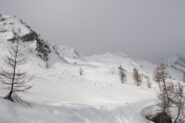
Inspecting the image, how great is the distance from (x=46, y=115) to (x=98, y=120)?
5468 mm

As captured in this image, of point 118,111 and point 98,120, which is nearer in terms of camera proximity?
point 98,120

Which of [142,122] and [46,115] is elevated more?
[46,115]

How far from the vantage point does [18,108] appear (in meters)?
11.5

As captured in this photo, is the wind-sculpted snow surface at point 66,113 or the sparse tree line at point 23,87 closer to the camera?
the wind-sculpted snow surface at point 66,113

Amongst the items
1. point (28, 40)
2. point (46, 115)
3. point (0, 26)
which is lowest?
point (46, 115)

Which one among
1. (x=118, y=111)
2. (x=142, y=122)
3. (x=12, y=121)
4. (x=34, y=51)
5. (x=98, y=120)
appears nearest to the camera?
(x=12, y=121)

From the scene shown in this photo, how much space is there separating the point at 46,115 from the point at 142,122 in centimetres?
1076

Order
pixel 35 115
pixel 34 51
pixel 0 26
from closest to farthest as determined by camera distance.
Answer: pixel 35 115
pixel 34 51
pixel 0 26

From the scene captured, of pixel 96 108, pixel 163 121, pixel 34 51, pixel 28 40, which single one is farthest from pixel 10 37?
pixel 163 121

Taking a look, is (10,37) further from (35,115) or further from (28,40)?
(35,115)

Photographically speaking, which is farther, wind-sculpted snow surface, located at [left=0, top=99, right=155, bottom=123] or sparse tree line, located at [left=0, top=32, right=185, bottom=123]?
sparse tree line, located at [left=0, top=32, right=185, bottom=123]

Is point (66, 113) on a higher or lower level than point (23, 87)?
lower

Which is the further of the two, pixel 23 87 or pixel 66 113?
pixel 23 87

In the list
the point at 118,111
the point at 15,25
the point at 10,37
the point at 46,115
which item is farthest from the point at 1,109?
the point at 15,25
